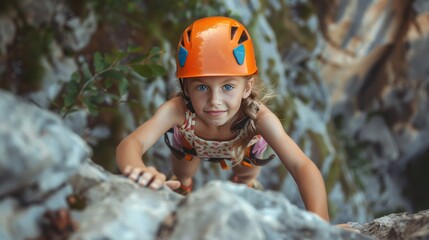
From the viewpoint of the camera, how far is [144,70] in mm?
3387

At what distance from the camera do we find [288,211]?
5.45ft

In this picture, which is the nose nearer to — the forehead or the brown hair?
the forehead

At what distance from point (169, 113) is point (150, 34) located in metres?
3.24

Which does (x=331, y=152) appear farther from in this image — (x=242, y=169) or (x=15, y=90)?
(x=15, y=90)

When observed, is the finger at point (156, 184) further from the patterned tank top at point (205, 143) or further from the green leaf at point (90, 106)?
the green leaf at point (90, 106)

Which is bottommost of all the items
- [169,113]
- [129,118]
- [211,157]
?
[129,118]

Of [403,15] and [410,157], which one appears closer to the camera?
[403,15]

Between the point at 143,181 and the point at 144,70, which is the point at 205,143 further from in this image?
the point at 143,181

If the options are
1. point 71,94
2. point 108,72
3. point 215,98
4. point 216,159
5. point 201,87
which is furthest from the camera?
point 216,159

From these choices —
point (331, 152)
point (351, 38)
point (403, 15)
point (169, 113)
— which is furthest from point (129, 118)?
point (403, 15)

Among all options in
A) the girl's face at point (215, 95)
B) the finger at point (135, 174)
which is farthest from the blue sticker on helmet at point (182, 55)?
the finger at point (135, 174)

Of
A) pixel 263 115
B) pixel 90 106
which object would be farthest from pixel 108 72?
pixel 263 115

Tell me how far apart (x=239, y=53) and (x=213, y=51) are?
7.9 inches

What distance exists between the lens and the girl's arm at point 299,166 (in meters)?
2.49
